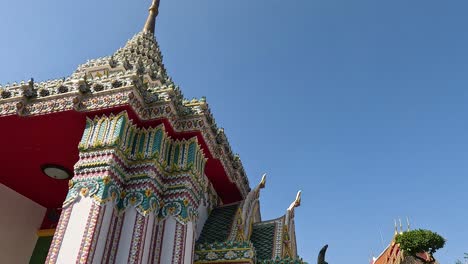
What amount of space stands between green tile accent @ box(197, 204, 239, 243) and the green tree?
17.9m

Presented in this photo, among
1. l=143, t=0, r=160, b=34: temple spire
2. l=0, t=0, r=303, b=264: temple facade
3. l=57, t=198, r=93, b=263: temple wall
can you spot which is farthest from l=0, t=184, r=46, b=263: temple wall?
l=143, t=0, r=160, b=34: temple spire

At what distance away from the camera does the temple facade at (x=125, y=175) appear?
5785 mm

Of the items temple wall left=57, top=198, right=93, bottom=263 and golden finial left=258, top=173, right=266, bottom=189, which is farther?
golden finial left=258, top=173, right=266, bottom=189

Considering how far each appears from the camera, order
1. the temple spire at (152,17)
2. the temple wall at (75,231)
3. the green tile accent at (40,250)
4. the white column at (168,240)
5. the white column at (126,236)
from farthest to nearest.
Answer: the temple spire at (152,17) < the green tile accent at (40,250) < the white column at (168,240) < the white column at (126,236) < the temple wall at (75,231)

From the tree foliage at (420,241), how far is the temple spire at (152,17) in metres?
18.5

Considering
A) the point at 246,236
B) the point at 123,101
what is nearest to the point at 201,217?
the point at 246,236

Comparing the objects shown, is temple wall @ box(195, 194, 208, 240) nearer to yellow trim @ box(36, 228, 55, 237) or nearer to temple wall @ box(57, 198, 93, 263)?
temple wall @ box(57, 198, 93, 263)

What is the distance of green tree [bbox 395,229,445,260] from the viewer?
76.1 feet

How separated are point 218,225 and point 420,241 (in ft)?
61.1

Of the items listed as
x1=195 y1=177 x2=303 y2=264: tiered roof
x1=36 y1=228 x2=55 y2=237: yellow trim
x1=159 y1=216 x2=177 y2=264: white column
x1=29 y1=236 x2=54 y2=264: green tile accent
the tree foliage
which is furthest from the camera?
the tree foliage

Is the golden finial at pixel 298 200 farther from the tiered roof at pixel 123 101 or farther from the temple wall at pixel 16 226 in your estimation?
the temple wall at pixel 16 226

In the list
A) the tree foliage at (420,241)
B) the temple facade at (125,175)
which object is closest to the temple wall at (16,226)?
the temple facade at (125,175)

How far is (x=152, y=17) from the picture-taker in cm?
1207

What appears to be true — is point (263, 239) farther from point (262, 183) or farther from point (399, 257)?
point (399, 257)
